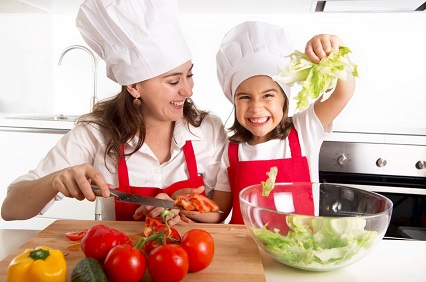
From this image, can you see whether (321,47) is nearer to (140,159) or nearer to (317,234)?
(317,234)

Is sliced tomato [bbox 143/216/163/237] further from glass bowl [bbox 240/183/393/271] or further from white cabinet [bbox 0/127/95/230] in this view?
white cabinet [bbox 0/127/95/230]

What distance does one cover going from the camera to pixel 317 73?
3.38 feet

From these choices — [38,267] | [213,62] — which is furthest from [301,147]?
[213,62]

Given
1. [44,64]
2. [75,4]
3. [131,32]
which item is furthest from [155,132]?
[44,64]

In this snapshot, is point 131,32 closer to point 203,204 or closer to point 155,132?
point 155,132

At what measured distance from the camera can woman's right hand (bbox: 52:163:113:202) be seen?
0.99 meters

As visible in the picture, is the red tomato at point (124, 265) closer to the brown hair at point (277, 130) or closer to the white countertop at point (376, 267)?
the white countertop at point (376, 267)

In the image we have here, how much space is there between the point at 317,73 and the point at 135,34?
535mm

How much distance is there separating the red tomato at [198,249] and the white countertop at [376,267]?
0.42ft

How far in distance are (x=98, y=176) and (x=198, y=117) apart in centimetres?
56

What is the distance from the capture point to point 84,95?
9.50 feet

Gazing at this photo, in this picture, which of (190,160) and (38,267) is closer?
(38,267)

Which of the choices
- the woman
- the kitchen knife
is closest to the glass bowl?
the kitchen knife

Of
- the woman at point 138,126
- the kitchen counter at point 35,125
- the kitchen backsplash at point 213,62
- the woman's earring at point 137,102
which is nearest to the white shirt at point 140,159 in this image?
the woman at point 138,126
